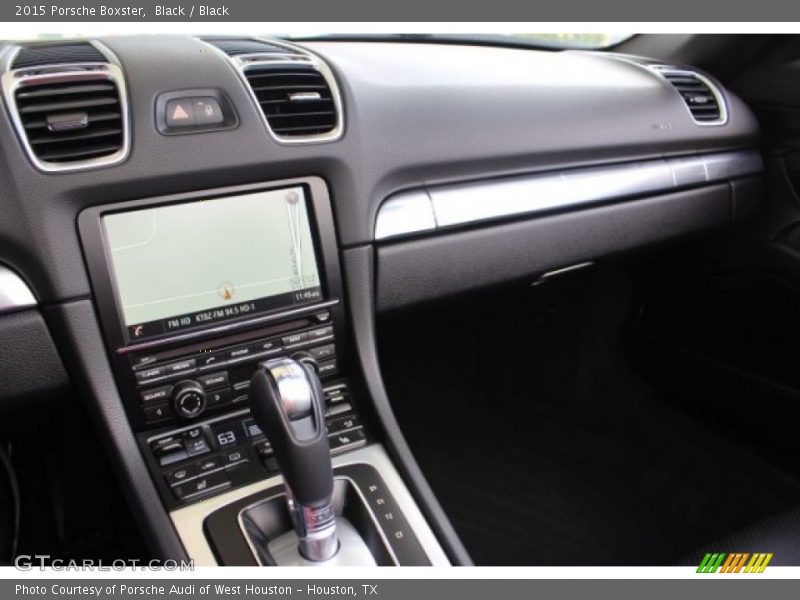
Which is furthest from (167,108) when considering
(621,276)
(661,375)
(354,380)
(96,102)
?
(661,375)

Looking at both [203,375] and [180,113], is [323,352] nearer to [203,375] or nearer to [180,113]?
[203,375]

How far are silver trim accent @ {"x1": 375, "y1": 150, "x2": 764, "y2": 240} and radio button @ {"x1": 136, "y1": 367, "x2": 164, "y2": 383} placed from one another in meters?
0.37

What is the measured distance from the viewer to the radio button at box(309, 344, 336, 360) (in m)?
1.06

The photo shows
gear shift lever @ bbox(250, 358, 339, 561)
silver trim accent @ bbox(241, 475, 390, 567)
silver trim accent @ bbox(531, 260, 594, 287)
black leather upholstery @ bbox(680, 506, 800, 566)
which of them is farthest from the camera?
silver trim accent @ bbox(531, 260, 594, 287)

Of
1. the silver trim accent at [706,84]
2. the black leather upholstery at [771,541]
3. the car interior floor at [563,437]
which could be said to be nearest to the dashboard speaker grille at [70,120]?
the car interior floor at [563,437]

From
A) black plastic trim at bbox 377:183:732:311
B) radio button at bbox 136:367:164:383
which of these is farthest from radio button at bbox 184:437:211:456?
black plastic trim at bbox 377:183:732:311

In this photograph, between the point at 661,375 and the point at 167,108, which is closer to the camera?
the point at 167,108

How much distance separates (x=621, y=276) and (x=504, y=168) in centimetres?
76

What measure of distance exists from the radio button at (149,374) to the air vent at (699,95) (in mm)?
1180

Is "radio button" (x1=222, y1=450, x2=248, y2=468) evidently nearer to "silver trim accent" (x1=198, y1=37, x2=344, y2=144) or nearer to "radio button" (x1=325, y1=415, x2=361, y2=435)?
"radio button" (x1=325, y1=415, x2=361, y2=435)

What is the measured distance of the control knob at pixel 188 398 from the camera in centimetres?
96

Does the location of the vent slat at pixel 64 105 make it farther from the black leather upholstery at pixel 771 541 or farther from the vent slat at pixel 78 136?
the black leather upholstery at pixel 771 541

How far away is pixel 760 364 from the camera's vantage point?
1.61 m
